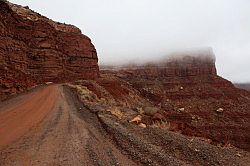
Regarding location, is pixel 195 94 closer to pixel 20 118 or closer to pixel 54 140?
pixel 20 118

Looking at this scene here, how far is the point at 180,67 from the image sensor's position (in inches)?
4122

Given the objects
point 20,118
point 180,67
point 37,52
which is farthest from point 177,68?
point 20,118

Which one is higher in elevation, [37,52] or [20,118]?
[37,52]

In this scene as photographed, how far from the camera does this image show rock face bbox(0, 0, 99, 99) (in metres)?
28.5

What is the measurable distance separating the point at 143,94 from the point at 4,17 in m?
48.1

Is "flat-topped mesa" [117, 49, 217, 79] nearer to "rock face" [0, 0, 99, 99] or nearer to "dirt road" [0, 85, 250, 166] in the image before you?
"rock face" [0, 0, 99, 99]

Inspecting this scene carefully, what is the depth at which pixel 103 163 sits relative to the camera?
8.35m

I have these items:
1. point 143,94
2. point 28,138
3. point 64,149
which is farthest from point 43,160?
point 143,94

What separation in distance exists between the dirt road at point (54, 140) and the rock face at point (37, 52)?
10214mm

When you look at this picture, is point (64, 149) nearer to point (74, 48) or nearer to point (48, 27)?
point (48, 27)

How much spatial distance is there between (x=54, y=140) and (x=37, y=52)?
104 feet

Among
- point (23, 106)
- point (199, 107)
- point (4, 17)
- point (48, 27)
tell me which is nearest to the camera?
point (23, 106)

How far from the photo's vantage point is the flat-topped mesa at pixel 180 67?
326ft

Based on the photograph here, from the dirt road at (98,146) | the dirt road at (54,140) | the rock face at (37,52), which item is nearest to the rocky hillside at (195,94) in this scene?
the rock face at (37,52)
